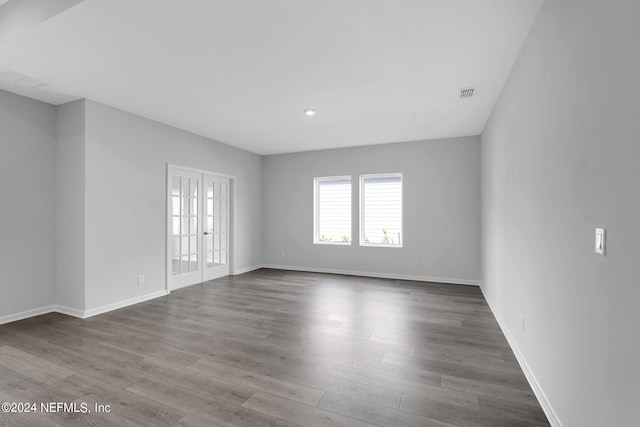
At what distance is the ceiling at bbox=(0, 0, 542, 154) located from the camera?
6.96ft

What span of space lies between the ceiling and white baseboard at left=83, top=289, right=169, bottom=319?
8.58 feet

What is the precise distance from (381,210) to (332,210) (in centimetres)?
110

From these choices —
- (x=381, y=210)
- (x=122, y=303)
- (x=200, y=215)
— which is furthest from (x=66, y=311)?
(x=381, y=210)

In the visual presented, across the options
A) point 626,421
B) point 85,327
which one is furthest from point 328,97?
point 85,327

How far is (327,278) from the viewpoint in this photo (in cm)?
591

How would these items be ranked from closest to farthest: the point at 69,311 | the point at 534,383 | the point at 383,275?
the point at 534,383 < the point at 69,311 < the point at 383,275

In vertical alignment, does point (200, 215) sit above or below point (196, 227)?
above

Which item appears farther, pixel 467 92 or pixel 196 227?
pixel 196 227

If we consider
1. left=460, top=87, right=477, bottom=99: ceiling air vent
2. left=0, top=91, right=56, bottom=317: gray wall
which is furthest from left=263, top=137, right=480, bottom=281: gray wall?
left=0, top=91, right=56, bottom=317: gray wall

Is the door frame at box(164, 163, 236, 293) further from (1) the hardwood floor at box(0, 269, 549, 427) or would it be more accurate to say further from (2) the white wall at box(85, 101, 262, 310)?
(1) the hardwood floor at box(0, 269, 549, 427)

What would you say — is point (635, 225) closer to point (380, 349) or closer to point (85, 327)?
point (380, 349)

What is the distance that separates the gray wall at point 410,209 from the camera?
5434 millimetres

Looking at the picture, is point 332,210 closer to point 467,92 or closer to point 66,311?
point 467,92

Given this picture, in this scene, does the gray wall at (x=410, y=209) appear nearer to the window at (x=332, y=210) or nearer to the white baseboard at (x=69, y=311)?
the window at (x=332, y=210)
